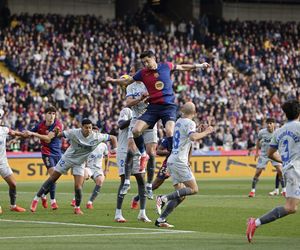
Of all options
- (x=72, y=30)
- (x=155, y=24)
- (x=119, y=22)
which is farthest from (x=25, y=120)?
(x=155, y=24)

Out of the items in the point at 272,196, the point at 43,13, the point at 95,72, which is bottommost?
the point at 272,196

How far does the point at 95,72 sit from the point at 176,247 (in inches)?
1366

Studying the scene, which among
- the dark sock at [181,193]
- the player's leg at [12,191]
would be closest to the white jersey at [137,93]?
the player's leg at [12,191]

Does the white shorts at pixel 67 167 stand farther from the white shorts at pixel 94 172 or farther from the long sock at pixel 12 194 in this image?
the white shorts at pixel 94 172

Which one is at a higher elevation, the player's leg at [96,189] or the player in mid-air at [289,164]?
the player in mid-air at [289,164]

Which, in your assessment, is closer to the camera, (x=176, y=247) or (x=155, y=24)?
Answer: (x=176, y=247)

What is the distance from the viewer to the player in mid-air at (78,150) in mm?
20453

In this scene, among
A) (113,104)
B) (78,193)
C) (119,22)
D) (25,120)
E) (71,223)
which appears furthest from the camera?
(119,22)

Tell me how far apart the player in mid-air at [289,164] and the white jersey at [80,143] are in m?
6.24

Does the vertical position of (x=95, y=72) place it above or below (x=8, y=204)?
above

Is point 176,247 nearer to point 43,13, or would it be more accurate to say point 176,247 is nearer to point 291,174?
point 291,174

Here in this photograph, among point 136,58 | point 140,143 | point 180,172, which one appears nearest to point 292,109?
point 180,172

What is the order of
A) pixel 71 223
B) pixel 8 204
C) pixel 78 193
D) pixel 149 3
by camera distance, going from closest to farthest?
pixel 71 223
pixel 78 193
pixel 8 204
pixel 149 3

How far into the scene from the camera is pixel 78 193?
20641 millimetres
